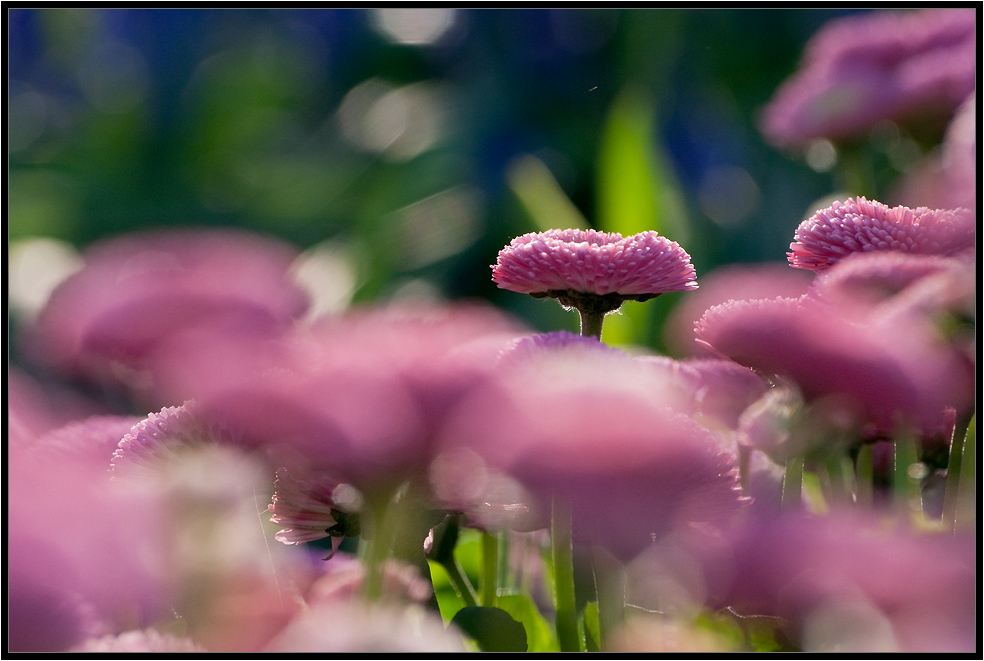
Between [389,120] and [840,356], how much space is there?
182 cm

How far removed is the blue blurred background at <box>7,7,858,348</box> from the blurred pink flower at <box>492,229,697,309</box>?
1.10 metres

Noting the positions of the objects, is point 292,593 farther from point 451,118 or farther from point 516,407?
point 451,118

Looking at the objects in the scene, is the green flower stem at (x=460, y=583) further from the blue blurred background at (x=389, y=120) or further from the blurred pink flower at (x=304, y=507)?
the blue blurred background at (x=389, y=120)

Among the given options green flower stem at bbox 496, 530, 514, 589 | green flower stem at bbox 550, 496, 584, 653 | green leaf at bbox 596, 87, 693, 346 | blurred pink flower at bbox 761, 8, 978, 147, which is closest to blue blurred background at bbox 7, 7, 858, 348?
green leaf at bbox 596, 87, 693, 346

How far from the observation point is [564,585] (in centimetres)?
20

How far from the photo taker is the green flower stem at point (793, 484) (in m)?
0.22

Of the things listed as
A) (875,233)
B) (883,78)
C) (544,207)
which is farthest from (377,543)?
(544,207)

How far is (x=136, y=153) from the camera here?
2000 millimetres

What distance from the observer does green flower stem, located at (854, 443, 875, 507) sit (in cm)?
25

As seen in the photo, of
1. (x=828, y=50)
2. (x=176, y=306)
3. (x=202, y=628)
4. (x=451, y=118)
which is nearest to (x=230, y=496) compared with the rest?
(x=202, y=628)

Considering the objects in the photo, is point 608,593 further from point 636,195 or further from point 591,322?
point 636,195

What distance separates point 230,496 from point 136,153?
199 centimetres

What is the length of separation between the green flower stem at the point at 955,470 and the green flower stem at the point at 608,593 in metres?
0.08

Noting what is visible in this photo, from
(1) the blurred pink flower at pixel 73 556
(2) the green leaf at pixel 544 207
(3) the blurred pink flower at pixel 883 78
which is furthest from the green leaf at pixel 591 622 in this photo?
(2) the green leaf at pixel 544 207
